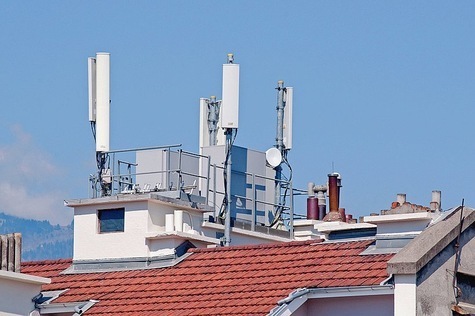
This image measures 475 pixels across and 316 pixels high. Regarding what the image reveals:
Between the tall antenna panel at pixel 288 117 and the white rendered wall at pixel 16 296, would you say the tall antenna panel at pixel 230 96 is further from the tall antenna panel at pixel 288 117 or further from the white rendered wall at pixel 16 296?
the white rendered wall at pixel 16 296

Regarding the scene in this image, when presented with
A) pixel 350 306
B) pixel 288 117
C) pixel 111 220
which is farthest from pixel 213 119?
pixel 350 306

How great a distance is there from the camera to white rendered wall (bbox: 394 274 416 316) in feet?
104

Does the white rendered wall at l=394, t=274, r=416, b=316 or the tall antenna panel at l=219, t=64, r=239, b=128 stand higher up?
the tall antenna panel at l=219, t=64, r=239, b=128

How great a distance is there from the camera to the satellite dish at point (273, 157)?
161 ft

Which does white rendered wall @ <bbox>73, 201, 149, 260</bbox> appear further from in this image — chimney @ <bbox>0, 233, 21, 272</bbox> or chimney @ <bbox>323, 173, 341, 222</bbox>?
chimney @ <bbox>323, 173, 341, 222</bbox>

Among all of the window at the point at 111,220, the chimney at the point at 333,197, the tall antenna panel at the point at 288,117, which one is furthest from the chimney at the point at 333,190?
the window at the point at 111,220

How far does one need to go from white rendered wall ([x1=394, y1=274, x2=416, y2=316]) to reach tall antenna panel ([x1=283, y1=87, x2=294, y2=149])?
19656mm

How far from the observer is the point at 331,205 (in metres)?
46.3

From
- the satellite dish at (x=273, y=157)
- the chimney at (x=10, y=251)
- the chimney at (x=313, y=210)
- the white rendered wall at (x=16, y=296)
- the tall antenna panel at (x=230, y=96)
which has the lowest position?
the white rendered wall at (x=16, y=296)

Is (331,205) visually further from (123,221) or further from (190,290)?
(190,290)

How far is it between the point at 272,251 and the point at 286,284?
2.28 metres

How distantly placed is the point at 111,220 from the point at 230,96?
16.5 feet

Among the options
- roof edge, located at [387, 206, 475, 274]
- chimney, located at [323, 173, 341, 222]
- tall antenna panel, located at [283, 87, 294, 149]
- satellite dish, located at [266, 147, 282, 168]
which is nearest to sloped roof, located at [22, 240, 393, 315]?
roof edge, located at [387, 206, 475, 274]

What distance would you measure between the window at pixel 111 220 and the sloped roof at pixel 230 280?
1.80m
